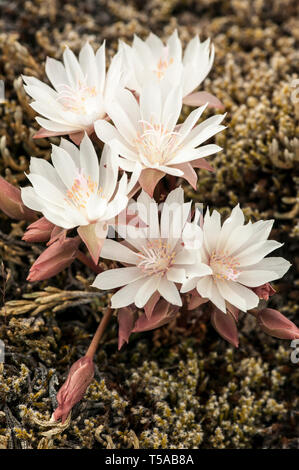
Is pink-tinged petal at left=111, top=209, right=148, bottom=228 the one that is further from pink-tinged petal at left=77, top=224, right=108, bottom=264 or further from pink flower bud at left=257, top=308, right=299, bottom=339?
pink flower bud at left=257, top=308, right=299, bottom=339

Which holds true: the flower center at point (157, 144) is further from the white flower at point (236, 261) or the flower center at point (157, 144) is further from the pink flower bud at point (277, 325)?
the pink flower bud at point (277, 325)

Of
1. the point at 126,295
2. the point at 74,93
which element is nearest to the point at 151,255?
the point at 126,295

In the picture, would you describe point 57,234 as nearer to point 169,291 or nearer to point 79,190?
point 79,190

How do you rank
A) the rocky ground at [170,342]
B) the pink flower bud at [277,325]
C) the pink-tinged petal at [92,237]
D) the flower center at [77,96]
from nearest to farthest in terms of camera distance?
the pink-tinged petal at [92,237], the pink flower bud at [277,325], the flower center at [77,96], the rocky ground at [170,342]

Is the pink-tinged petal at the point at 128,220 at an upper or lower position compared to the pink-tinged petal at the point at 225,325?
upper

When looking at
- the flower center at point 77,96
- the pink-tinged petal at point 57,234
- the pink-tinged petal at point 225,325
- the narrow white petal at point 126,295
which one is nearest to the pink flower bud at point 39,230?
the pink-tinged petal at point 57,234
